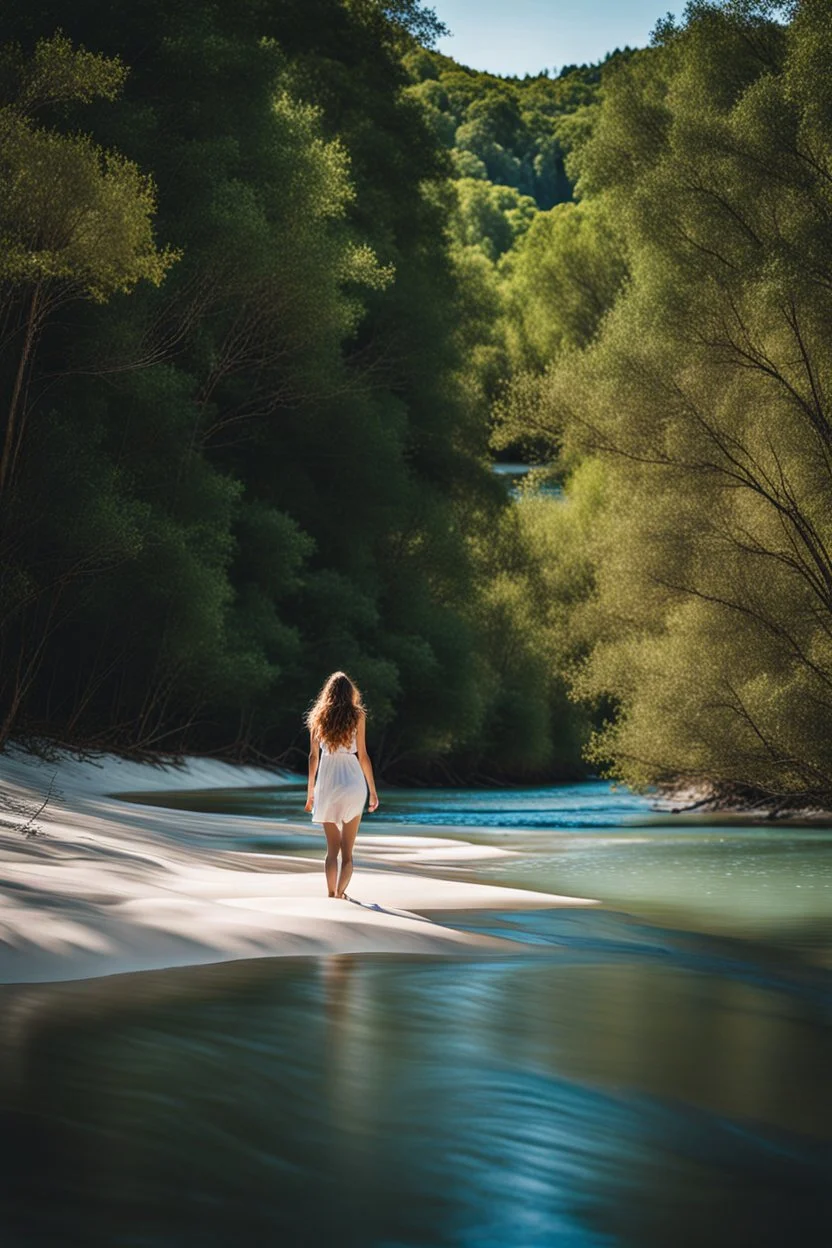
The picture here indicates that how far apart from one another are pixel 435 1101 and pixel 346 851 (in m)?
5.46

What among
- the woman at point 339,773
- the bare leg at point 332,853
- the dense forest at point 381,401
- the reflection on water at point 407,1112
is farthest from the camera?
the dense forest at point 381,401

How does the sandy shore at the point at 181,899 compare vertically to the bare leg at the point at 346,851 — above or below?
below

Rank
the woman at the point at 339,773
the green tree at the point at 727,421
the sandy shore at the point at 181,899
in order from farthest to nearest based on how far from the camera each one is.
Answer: the green tree at the point at 727,421 < the woman at the point at 339,773 < the sandy shore at the point at 181,899

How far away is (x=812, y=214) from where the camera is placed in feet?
80.2

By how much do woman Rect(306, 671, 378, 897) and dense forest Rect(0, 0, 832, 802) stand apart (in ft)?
38.5

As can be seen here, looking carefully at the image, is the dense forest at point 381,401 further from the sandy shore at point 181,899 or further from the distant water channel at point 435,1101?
→ the distant water channel at point 435,1101

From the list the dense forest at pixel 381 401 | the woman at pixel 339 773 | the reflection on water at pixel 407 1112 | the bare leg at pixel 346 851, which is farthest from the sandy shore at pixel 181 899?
the dense forest at pixel 381 401

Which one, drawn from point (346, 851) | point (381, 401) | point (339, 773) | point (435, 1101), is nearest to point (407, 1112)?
point (435, 1101)

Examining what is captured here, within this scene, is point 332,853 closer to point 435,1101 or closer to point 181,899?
point 181,899

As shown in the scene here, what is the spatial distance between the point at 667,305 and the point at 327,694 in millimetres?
16317

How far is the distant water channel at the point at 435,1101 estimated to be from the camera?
204 inches

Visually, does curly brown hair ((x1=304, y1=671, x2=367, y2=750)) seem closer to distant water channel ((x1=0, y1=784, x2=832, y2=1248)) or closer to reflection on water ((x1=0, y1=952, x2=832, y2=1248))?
distant water channel ((x1=0, y1=784, x2=832, y2=1248))

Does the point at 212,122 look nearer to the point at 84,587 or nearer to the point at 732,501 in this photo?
the point at 84,587

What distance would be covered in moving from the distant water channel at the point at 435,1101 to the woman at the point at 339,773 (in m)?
1.14
